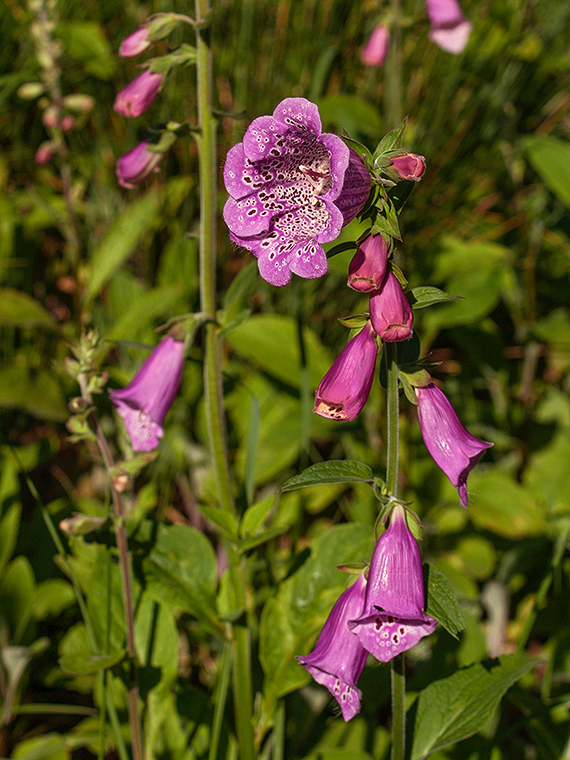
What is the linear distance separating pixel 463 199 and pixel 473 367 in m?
0.97

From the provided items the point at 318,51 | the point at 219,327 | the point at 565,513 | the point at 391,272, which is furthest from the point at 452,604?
the point at 318,51

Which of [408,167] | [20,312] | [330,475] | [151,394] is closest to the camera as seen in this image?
[408,167]

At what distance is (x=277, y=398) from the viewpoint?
104 inches

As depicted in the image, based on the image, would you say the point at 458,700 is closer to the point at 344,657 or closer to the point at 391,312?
the point at 344,657

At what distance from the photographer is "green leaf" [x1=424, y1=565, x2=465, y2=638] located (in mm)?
1068

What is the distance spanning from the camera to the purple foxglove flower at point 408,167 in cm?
100

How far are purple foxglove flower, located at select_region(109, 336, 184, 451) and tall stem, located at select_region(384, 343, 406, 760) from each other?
0.65 metres

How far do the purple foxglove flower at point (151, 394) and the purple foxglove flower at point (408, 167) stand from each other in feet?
2.56

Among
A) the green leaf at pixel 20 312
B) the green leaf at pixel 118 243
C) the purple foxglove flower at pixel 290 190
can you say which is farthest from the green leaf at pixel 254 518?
the green leaf at pixel 118 243

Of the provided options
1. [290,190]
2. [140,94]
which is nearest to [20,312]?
[140,94]

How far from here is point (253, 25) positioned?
3.58 metres

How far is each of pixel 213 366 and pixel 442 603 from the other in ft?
2.51

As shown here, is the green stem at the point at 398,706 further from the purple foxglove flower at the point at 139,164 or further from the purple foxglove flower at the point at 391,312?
the purple foxglove flower at the point at 139,164

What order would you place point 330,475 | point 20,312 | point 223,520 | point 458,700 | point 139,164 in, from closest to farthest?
1. point 330,475
2. point 458,700
3. point 223,520
4. point 139,164
5. point 20,312
